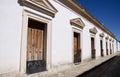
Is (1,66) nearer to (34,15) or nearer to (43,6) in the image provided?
(34,15)

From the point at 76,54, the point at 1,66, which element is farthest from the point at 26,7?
the point at 76,54

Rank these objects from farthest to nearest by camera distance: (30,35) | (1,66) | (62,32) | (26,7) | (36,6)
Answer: (62,32), (30,35), (36,6), (26,7), (1,66)

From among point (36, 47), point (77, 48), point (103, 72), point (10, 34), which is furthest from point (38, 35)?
point (77, 48)

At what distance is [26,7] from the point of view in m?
5.61

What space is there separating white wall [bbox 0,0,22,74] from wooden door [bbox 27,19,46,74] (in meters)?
1.05

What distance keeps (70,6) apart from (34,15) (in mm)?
3840

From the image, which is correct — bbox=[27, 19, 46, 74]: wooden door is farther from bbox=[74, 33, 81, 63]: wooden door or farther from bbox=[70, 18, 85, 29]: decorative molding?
bbox=[74, 33, 81, 63]: wooden door

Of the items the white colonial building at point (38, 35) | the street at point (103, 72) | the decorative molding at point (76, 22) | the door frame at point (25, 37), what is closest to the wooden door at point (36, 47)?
the white colonial building at point (38, 35)

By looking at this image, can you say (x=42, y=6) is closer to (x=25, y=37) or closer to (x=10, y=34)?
(x=25, y=37)

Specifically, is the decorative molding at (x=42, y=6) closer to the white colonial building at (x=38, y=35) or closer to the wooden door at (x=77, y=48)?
the white colonial building at (x=38, y=35)

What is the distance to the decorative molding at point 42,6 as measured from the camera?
5.64m

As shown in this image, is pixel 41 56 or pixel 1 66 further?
pixel 41 56

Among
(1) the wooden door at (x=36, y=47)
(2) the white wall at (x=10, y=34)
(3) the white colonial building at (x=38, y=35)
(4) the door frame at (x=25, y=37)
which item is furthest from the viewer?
(1) the wooden door at (x=36, y=47)

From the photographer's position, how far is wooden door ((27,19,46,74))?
6284 millimetres
